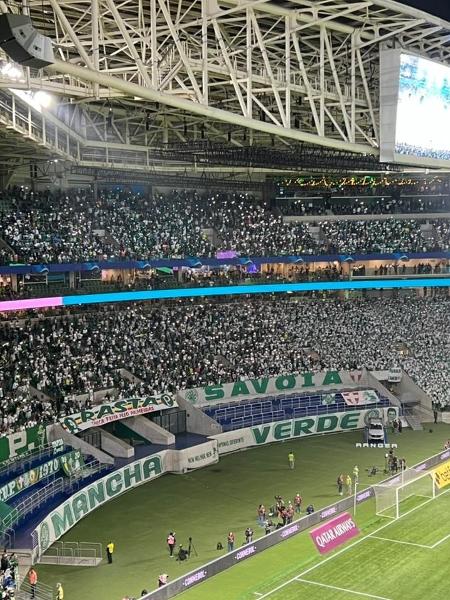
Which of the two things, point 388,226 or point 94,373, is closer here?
point 94,373

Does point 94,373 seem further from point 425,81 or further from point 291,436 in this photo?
point 425,81

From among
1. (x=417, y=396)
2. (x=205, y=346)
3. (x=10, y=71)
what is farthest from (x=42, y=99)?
(x=417, y=396)

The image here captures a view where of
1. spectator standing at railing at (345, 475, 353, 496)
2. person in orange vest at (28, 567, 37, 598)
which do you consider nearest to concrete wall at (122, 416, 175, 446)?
spectator standing at railing at (345, 475, 353, 496)

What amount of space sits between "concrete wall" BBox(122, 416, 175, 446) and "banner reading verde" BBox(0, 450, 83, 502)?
6687 mm

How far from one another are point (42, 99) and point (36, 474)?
611 inches

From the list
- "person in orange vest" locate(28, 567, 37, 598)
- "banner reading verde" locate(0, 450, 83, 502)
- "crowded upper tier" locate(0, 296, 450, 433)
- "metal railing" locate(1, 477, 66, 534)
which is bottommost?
"person in orange vest" locate(28, 567, 37, 598)

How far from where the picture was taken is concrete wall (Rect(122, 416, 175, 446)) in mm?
43134

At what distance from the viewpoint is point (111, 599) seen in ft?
88.7

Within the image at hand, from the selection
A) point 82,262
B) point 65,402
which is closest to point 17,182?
point 82,262

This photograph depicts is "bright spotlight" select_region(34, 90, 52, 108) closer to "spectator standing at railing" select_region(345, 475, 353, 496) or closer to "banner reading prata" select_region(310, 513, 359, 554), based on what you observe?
"banner reading prata" select_region(310, 513, 359, 554)

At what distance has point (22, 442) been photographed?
35906 millimetres

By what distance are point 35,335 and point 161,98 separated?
18534mm

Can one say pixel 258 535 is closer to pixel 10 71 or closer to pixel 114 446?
pixel 114 446

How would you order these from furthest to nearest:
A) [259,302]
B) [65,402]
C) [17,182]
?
[259,302] → [17,182] → [65,402]
